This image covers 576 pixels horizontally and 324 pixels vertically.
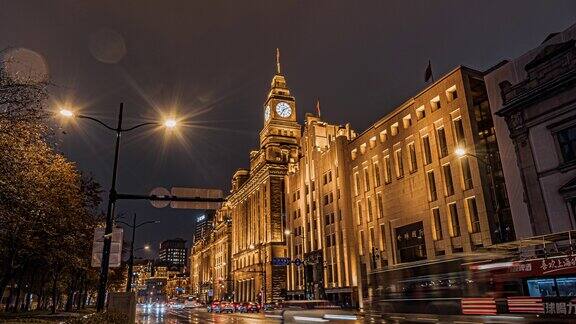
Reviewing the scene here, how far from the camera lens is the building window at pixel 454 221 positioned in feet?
139

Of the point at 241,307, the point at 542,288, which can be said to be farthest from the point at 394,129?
the point at 542,288

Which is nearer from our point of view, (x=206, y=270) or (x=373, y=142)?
(x=373, y=142)

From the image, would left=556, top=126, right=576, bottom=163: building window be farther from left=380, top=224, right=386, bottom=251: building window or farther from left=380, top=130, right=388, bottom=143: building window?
left=380, top=224, right=386, bottom=251: building window

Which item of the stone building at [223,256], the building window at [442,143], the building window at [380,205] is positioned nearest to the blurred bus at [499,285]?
the building window at [442,143]

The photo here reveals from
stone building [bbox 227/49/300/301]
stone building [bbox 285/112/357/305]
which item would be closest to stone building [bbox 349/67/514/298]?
stone building [bbox 285/112/357/305]

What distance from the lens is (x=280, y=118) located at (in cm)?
11894

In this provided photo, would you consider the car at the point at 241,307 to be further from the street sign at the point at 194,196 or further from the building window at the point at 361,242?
the street sign at the point at 194,196

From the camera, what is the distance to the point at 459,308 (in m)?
17.8

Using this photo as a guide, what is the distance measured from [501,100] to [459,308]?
79.0 ft

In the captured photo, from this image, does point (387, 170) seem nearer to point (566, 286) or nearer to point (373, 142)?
point (373, 142)

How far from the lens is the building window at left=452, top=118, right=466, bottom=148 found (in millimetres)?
42522

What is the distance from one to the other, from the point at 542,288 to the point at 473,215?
23.9 metres

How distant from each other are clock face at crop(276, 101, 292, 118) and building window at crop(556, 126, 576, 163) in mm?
93270

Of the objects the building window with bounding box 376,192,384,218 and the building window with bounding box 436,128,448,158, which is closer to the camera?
the building window with bounding box 436,128,448,158
